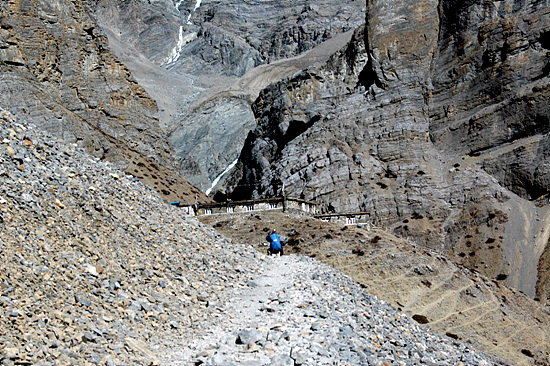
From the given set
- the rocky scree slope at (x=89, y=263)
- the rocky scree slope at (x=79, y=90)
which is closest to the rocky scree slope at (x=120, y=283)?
the rocky scree slope at (x=89, y=263)

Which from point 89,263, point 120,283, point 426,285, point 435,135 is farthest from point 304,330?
point 435,135

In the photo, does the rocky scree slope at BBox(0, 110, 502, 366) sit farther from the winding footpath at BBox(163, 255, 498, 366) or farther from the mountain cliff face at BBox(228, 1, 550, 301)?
the mountain cliff face at BBox(228, 1, 550, 301)

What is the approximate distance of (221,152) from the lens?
119m

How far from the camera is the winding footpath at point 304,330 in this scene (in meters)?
13.2

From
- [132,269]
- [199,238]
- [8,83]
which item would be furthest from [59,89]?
[132,269]

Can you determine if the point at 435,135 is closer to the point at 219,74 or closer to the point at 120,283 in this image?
the point at 120,283

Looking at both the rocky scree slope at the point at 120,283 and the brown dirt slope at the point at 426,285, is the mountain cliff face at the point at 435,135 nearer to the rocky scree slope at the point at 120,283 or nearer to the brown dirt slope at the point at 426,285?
the brown dirt slope at the point at 426,285

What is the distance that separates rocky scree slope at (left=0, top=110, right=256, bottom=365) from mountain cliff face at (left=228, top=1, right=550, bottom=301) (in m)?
46.0

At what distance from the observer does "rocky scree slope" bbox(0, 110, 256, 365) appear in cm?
1188

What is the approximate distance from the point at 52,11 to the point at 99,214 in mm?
77037

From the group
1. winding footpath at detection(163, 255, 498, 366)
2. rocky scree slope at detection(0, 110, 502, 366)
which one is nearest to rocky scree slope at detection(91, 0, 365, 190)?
rocky scree slope at detection(0, 110, 502, 366)

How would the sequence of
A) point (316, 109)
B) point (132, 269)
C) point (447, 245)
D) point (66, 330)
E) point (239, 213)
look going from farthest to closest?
point (316, 109), point (447, 245), point (239, 213), point (132, 269), point (66, 330)

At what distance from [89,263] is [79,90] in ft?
Result: 243

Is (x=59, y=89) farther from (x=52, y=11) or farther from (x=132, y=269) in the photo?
(x=132, y=269)
